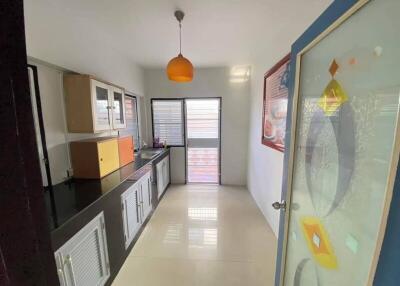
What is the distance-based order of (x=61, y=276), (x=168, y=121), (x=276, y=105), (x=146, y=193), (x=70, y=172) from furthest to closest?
1. (x=168, y=121)
2. (x=146, y=193)
3. (x=276, y=105)
4. (x=70, y=172)
5. (x=61, y=276)

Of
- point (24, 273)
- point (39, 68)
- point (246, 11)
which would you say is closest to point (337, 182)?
point (24, 273)

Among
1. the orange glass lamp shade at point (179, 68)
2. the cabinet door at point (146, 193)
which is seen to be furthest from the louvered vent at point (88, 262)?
the orange glass lamp shade at point (179, 68)

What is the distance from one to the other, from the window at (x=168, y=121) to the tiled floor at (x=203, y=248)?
1.44 metres

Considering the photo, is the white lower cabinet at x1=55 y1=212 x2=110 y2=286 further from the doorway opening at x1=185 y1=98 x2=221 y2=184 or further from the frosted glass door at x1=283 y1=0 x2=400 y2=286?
the doorway opening at x1=185 y1=98 x2=221 y2=184

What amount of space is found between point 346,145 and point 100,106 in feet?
7.01

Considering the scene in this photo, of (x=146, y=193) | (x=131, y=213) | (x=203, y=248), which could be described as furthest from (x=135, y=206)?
(x=203, y=248)

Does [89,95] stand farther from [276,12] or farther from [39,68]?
[276,12]

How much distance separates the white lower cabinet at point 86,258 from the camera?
1107 mm

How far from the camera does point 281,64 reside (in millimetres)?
2021

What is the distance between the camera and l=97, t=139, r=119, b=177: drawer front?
185 cm

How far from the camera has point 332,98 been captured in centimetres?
80

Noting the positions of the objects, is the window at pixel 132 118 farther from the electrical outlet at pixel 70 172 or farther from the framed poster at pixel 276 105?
the framed poster at pixel 276 105

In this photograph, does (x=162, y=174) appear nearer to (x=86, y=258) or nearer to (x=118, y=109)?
(x=118, y=109)

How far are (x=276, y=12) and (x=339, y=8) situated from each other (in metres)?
1.39
